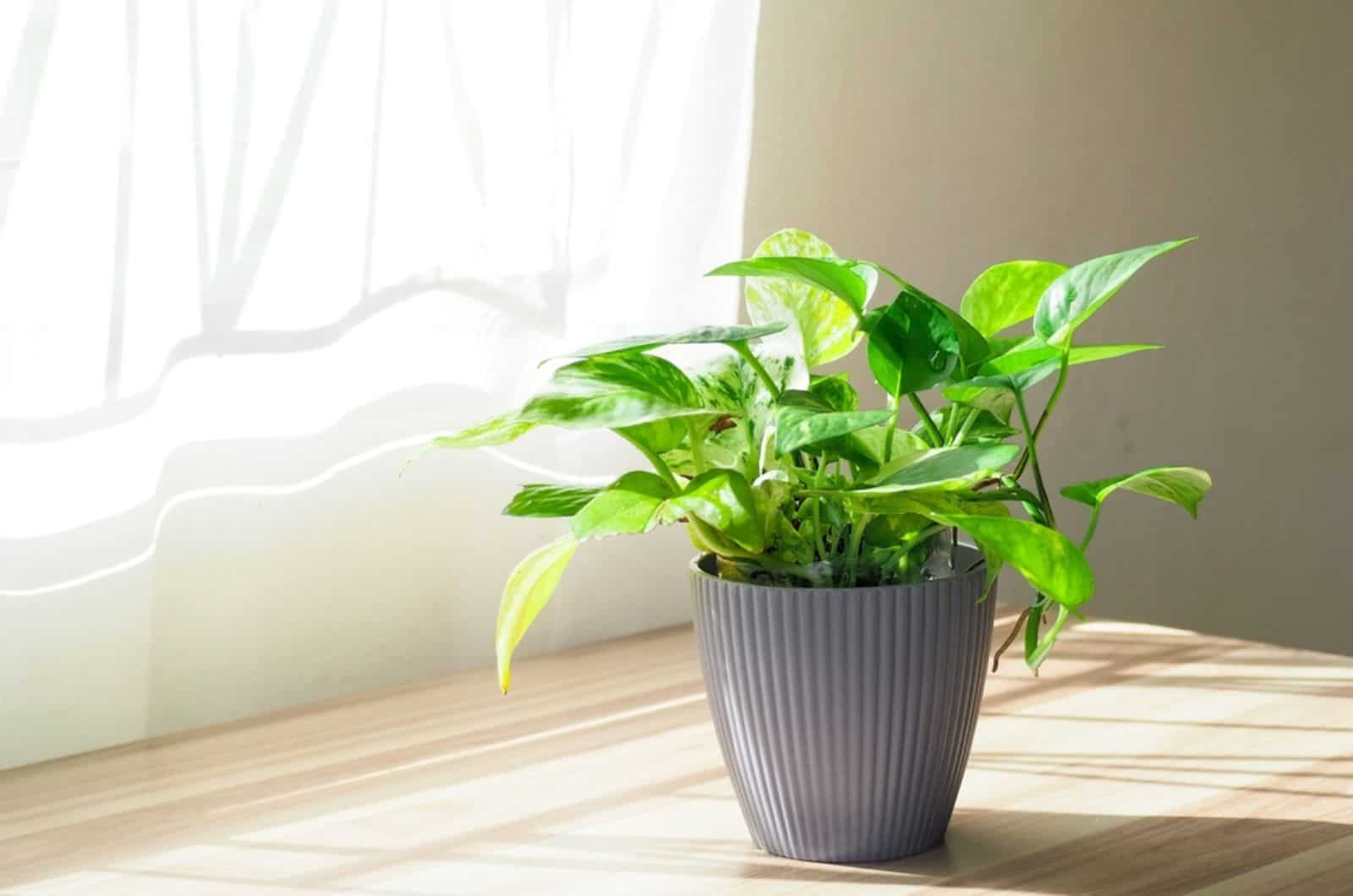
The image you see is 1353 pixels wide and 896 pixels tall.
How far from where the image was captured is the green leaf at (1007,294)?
984 millimetres

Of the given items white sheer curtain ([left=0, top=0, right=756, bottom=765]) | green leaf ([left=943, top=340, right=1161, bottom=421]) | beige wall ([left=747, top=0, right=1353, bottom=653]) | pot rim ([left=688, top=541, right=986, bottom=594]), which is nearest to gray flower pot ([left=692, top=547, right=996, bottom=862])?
pot rim ([left=688, top=541, right=986, bottom=594])

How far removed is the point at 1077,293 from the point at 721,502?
0.24m

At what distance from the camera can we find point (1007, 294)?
→ 99cm

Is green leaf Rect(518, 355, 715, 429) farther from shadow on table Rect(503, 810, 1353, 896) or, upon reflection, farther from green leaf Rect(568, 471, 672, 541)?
shadow on table Rect(503, 810, 1353, 896)

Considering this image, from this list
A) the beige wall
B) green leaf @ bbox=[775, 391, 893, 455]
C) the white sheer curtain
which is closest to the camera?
green leaf @ bbox=[775, 391, 893, 455]

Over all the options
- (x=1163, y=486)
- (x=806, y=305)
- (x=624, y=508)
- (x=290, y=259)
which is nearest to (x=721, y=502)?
(x=624, y=508)

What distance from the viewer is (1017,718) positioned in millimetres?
1353

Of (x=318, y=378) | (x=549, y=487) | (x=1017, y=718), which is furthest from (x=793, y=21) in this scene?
(x=549, y=487)

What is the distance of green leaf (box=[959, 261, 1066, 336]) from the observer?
3.23ft

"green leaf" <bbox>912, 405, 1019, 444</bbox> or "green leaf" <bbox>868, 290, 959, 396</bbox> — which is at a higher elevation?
"green leaf" <bbox>868, 290, 959, 396</bbox>

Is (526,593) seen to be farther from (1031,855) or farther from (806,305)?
(1031,855)

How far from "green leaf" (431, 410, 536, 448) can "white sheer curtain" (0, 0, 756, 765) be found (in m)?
0.54

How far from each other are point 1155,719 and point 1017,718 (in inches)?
4.5

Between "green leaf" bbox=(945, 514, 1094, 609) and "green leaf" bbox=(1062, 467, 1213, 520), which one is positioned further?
"green leaf" bbox=(1062, 467, 1213, 520)
